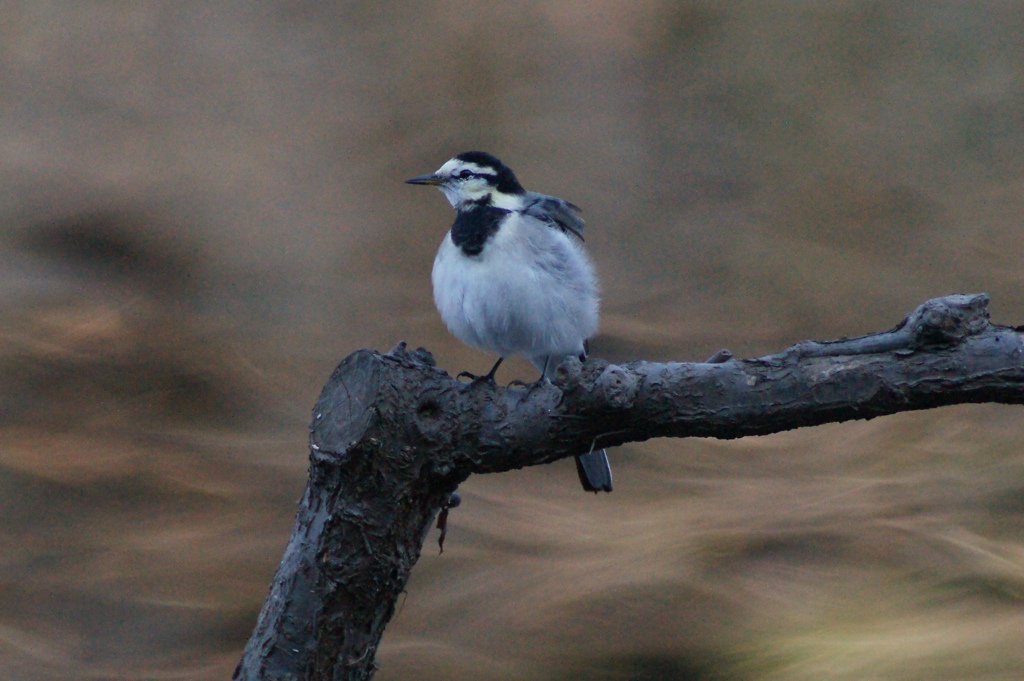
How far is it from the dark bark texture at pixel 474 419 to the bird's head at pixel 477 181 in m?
0.79

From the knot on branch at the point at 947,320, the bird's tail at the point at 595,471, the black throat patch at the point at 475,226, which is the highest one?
the black throat patch at the point at 475,226

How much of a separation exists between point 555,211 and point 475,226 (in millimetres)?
246

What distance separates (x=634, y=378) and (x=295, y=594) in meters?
0.80

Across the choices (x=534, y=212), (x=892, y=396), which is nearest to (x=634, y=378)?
(x=892, y=396)

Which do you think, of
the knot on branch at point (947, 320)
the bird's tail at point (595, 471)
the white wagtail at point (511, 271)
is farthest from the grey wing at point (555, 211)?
A: the knot on branch at point (947, 320)

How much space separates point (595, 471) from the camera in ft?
8.18

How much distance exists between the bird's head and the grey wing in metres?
0.04

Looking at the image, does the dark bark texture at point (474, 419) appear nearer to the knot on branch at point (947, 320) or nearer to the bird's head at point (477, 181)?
the knot on branch at point (947, 320)

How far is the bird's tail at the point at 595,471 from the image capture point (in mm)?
2484

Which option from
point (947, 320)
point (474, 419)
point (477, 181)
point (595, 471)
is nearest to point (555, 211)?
point (477, 181)

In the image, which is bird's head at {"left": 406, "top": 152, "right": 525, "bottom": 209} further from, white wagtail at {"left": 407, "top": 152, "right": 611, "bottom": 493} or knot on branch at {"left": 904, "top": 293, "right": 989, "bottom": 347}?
knot on branch at {"left": 904, "top": 293, "right": 989, "bottom": 347}

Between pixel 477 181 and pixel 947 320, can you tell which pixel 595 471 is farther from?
pixel 947 320

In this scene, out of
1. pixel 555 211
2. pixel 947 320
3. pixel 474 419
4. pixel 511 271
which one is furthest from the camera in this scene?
pixel 555 211

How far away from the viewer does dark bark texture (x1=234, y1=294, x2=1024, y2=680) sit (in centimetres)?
169
